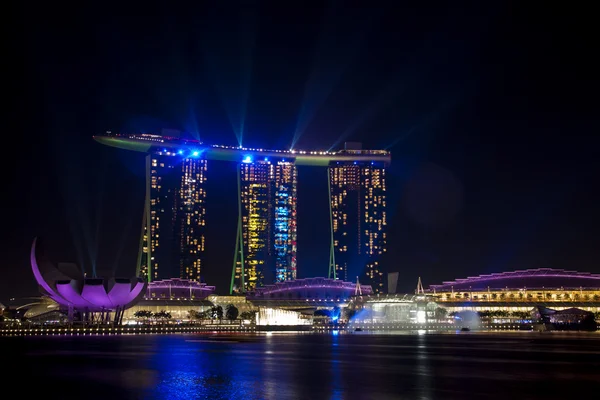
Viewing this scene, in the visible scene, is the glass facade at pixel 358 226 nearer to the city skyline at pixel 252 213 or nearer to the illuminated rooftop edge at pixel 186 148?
the city skyline at pixel 252 213

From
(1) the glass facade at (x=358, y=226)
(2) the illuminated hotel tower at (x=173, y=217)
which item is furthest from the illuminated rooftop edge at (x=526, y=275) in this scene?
(2) the illuminated hotel tower at (x=173, y=217)

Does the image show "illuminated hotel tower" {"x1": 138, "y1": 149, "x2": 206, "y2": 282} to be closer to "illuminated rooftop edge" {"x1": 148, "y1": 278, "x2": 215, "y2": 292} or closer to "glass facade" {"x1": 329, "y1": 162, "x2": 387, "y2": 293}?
"illuminated rooftop edge" {"x1": 148, "y1": 278, "x2": 215, "y2": 292}

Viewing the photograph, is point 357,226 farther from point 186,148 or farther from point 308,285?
point 186,148

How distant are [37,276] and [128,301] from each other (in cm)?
1410

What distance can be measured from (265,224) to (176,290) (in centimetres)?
3400

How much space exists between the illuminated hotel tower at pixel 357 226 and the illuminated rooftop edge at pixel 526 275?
2881cm

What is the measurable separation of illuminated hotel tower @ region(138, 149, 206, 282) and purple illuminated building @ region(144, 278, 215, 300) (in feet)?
21.9

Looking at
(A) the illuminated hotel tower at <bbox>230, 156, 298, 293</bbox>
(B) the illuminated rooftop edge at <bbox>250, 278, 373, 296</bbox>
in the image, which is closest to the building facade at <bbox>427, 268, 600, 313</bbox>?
(B) the illuminated rooftop edge at <bbox>250, 278, 373, 296</bbox>

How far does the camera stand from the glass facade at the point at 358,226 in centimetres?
19475

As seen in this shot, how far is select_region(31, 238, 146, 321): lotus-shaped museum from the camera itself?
99.8 metres

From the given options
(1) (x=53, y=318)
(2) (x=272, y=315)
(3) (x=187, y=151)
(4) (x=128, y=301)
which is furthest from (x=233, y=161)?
(4) (x=128, y=301)

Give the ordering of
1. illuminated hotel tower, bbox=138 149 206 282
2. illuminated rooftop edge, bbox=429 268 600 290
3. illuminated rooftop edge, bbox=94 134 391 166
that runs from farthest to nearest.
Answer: illuminated rooftop edge, bbox=94 134 391 166, illuminated hotel tower, bbox=138 149 206 282, illuminated rooftop edge, bbox=429 268 600 290

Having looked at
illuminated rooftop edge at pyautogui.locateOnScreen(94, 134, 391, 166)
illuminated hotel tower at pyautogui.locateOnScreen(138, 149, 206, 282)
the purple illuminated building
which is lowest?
the purple illuminated building

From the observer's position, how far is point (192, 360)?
42844 millimetres
